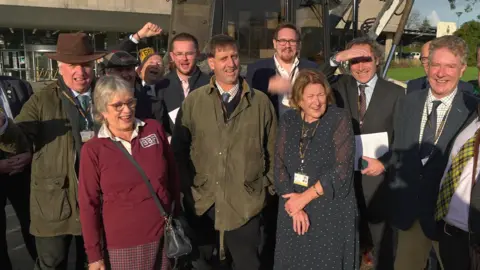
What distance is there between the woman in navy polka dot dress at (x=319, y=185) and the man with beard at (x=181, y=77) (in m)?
1.27

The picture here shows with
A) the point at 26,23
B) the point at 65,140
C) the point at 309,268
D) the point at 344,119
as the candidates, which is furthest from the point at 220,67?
the point at 26,23

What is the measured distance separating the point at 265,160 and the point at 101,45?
28.0 meters

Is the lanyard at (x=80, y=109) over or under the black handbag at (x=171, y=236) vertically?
over

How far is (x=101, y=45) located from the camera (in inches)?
1130

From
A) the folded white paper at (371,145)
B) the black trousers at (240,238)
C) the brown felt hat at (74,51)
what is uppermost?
the brown felt hat at (74,51)

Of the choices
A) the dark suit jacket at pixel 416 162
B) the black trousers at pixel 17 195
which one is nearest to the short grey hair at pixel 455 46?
the dark suit jacket at pixel 416 162

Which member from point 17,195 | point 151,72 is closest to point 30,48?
point 151,72

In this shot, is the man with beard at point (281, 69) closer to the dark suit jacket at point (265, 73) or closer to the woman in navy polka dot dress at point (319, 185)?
the dark suit jacket at point (265, 73)

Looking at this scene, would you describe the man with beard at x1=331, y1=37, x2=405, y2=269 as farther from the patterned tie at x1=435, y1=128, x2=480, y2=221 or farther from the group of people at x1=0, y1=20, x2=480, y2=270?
the patterned tie at x1=435, y1=128, x2=480, y2=221

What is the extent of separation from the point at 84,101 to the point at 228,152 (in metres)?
1.08

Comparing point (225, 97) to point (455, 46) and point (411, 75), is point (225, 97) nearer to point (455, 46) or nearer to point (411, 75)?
point (455, 46)

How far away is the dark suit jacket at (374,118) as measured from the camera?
322cm

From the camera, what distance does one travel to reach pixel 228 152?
9.98 feet

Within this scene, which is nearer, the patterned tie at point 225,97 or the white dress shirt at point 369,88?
the patterned tie at point 225,97
